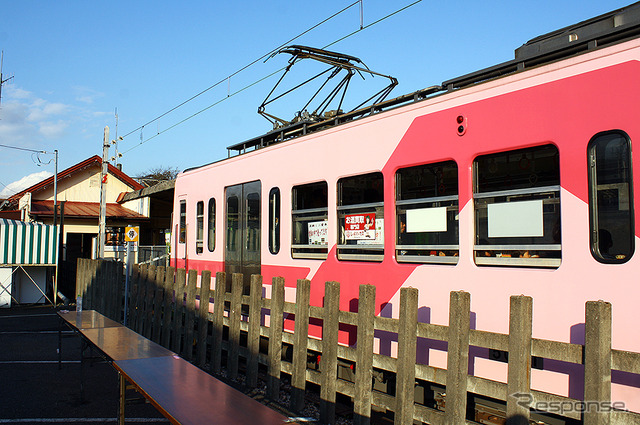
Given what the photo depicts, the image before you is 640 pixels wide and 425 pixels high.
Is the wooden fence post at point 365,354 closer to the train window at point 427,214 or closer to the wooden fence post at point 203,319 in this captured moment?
the train window at point 427,214

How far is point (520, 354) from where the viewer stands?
10.9 feet

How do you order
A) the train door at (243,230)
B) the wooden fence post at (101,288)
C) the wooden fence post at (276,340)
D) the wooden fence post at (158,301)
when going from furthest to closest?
the wooden fence post at (101,288) < the wooden fence post at (158,301) < the train door at (243,230) < the wooden fence post at (276,340)

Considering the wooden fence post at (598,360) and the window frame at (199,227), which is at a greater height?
the window frame at (199,227)

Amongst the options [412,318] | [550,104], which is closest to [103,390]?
[412,318]

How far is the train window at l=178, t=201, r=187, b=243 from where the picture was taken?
9984mm

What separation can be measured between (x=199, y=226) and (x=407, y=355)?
612 cm

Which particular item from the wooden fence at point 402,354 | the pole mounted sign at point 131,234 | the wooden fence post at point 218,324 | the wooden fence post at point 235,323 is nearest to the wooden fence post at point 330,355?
the wooden fence at point 402,354

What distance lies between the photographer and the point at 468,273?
14.8 ft

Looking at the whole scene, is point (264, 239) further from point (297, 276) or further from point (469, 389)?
point (469, 389)

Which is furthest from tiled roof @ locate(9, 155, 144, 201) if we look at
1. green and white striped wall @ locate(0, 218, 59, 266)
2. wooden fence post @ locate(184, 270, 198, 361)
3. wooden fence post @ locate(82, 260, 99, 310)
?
wooden fence post @ locate(184, 270, 198, 361)

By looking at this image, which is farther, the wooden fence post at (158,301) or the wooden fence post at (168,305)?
the wooden fence post at (158,301)

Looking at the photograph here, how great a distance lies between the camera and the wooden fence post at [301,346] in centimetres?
508

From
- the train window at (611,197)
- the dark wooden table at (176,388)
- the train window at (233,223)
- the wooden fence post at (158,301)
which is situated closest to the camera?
the dark wooden table at (176,388)

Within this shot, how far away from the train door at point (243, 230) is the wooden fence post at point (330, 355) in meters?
2.79
